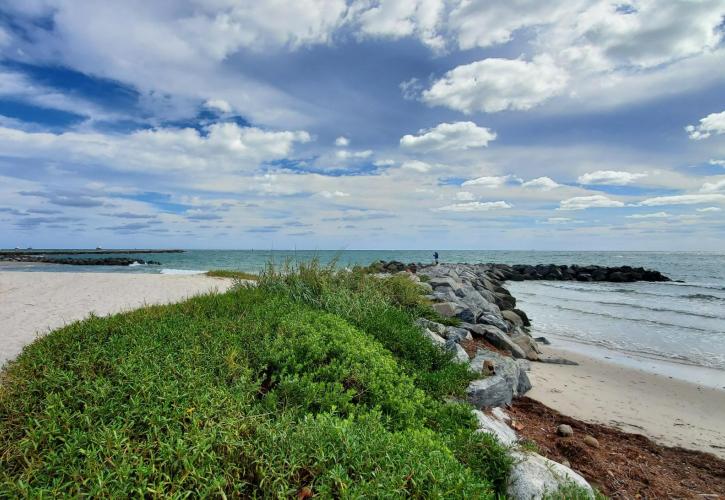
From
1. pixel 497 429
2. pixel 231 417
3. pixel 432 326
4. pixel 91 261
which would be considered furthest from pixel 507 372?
pixel 91 261

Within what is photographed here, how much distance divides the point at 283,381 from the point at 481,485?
5.92 feet

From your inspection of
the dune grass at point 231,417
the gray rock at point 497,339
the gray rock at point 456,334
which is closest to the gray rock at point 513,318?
the gray rock at point 497,339

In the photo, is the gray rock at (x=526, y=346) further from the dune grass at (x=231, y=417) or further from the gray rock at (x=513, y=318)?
the dune grass at (x=231, y=417)

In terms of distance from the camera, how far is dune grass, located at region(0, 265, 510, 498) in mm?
2215

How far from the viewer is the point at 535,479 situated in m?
3.06

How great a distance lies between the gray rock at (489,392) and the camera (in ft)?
16.8

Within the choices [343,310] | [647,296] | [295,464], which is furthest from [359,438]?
[647,296]

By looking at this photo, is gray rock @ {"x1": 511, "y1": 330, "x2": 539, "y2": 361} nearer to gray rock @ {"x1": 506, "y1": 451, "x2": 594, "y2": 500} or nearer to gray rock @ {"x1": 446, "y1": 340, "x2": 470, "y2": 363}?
gray rock @ {"x1": 446, "y1": 340, "x2": 470, "y2": 363}

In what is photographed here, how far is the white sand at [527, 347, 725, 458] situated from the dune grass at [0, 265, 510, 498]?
2.71 metres

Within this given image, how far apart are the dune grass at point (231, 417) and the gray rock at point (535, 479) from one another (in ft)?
0.40

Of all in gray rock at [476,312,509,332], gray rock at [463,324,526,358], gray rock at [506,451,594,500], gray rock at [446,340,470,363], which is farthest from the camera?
gray rock at [476,312,509,332]

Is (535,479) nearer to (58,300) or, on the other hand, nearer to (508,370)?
(508,370)

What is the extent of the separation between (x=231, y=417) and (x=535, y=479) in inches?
89.3

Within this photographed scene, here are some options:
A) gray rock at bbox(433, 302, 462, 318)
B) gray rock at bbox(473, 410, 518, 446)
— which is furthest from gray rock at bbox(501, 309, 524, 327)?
gray rock at bbox(473, 410, 518, 446)
